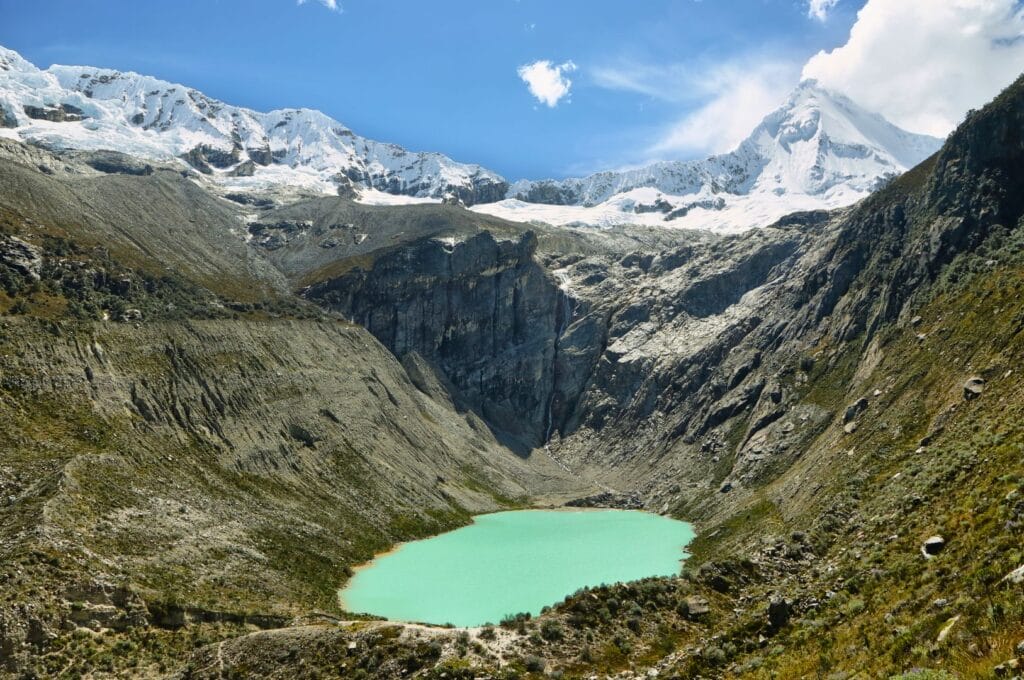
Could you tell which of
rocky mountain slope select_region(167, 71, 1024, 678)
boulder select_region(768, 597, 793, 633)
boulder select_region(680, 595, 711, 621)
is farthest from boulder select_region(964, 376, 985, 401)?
boulder select_region(768, 597, 793, 633)

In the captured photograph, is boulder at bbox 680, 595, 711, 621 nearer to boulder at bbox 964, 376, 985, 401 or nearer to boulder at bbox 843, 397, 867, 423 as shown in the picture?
boulder at bbox 964, 376, 985, 401

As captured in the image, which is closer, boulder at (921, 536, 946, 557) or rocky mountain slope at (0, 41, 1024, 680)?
boulder at (921, 536, 946, 557)

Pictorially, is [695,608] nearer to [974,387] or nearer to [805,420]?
[974,387]

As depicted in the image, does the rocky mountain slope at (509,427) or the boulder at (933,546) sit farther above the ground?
the rocky mountain slope at (509,427)

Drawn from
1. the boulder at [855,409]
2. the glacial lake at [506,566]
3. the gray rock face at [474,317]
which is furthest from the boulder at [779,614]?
the gray rock face at [474,317]

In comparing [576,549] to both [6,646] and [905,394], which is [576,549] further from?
[6,646]

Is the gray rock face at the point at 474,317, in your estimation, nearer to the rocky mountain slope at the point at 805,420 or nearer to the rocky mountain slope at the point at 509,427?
the rocky mountain slope at the point at 509,427

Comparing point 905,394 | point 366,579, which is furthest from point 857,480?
point 366,579

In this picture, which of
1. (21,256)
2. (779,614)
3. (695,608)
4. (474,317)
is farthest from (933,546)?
(474,317)

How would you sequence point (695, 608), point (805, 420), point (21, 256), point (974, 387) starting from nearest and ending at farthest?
point (695, 608) → point (974, 387) → point (21, 256) → point (805, 420)
